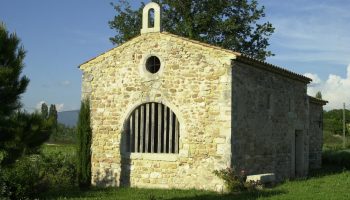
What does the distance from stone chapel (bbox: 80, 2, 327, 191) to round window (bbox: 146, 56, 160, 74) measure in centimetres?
3

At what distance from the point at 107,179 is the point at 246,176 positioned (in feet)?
15.2

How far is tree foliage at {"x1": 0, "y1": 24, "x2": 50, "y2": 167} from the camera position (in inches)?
348

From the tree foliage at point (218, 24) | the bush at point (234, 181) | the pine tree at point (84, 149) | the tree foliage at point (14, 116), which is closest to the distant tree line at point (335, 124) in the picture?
the tree foliage at point (218, 24)

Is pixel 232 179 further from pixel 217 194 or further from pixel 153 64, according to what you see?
pixel 153 64

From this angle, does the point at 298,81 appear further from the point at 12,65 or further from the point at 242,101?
the point at 12,65

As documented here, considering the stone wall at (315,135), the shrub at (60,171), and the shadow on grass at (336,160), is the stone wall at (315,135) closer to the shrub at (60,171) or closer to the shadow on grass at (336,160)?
the shadow on grass at (336,160)

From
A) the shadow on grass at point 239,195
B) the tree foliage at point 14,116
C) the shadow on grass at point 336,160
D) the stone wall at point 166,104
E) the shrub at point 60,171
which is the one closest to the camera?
the tree foliage at point 14,116

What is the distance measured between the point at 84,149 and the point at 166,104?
2954 millimetres

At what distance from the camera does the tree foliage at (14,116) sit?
884cm

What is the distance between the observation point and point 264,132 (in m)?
15.6

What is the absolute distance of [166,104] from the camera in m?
14.4

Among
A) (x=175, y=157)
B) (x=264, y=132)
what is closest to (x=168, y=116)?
(x=175, y=157)

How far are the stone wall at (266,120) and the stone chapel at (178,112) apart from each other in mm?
33

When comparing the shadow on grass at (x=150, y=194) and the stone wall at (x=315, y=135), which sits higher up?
the stone wall at (x=315, y=135)
